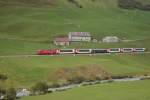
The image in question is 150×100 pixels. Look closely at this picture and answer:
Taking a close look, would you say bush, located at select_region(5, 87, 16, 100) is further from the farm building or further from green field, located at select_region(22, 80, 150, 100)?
the farm building

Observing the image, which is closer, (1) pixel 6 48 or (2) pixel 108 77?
(2) pixel 108 77

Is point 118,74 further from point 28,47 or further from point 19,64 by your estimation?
point 28,47

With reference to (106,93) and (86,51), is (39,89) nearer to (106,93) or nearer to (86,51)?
(106,93)

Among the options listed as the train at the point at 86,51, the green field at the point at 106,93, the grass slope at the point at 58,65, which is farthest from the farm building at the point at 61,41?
the green field at the point at 106,93

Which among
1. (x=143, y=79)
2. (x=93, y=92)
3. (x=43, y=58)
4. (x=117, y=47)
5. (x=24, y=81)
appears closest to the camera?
(x=93, y=92)

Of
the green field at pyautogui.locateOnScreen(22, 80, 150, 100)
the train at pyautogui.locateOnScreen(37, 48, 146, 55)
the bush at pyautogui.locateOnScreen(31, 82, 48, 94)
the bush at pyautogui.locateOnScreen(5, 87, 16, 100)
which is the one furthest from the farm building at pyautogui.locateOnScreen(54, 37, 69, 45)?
the bush at pyautogui.locateOnScreen(5, 87, 16, 100)

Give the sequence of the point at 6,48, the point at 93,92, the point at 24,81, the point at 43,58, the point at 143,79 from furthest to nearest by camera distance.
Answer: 1. the point at 6,48
2. the point at 43,58
3. the point at 143,79
4. the point at 24,81
5. the point at 93,92

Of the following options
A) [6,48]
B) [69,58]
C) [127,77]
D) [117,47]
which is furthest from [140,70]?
[6,48]
